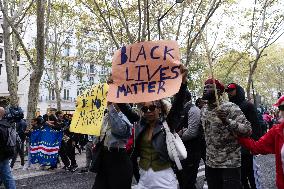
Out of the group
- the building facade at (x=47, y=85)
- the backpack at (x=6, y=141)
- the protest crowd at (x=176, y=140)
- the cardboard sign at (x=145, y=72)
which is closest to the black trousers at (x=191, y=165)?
the protest crowd at (x=176, y=140)

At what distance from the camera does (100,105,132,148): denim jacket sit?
459 centimetres

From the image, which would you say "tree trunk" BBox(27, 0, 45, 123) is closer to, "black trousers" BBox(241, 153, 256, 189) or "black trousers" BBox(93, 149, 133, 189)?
"black trousers" BBox(241, 153, 256, 189)

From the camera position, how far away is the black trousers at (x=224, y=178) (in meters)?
4.91

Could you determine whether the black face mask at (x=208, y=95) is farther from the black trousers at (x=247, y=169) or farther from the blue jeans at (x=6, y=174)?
the blue jeans at (x=6, y=174)

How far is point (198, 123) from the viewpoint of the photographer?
630 cm

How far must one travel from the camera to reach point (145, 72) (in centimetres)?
424

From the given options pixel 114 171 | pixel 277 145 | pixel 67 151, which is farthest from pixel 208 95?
pixel 67 151

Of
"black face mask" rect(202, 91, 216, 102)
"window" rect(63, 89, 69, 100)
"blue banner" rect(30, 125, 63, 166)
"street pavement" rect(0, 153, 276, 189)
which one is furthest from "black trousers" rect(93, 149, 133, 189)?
"window" rect(63, 89, 69, 100)

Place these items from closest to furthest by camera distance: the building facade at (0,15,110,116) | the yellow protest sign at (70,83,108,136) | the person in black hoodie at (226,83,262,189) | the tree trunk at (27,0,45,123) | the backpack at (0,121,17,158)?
the yellow protest sign at (70,83,108,136) < the person in black hoodie at (226,83,262,189) < the backpack at (0,121,17,158) < the tree trunk at (27,0,45,123) < the building facade at (0,15,110,116)

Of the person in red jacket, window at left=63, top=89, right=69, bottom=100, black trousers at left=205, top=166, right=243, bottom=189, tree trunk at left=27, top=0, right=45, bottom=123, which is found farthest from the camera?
window at left=63, top=89, right=69, bottom=100

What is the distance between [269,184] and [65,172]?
4.94 metres

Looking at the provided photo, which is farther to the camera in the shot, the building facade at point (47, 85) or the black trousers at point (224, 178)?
the building facade at point (47, 85)

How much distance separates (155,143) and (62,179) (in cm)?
618

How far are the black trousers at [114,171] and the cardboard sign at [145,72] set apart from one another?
2.70ft
